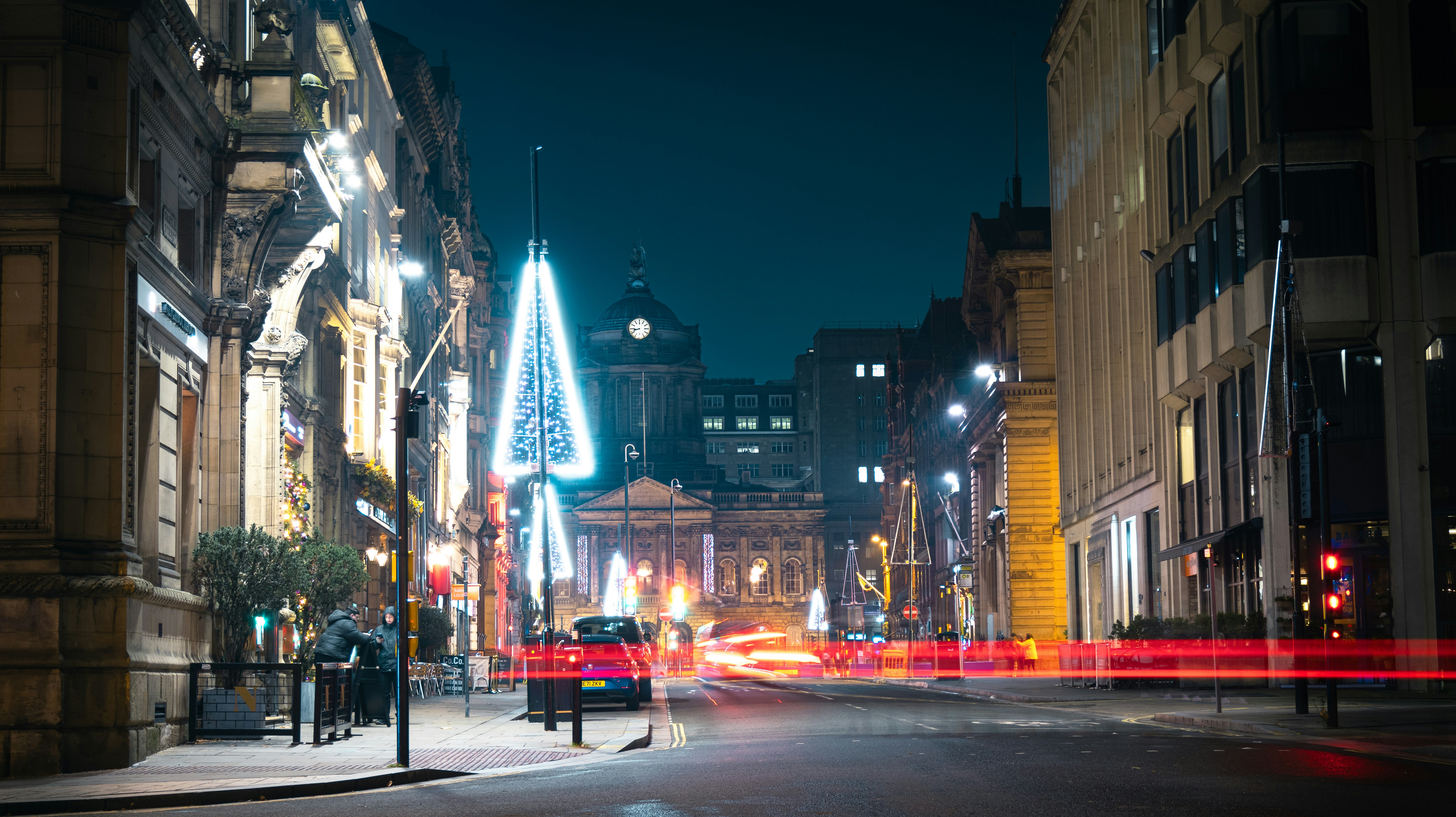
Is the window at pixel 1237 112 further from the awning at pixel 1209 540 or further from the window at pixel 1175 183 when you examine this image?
the awning at pixel 1209 540

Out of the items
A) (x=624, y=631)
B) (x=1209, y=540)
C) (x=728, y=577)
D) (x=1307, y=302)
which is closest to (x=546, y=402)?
(x=624, y=631)

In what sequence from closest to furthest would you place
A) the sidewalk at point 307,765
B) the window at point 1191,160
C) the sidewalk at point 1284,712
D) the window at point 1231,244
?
the sidewalk at point 307,765
the sidewalk at point 1284,712
the window at point 1231,244
the window at point 1191,160

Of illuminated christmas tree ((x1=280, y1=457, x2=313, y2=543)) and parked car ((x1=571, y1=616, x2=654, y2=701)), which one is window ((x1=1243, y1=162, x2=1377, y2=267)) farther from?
illuminated christmas tree ((x1=280, y1=457, x2=313, y2=543))

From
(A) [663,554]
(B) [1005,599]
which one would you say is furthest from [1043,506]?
(A) [663,554]

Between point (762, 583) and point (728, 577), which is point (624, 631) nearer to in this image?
point (728, 577)

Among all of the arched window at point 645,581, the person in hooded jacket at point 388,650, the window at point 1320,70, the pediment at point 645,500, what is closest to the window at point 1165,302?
the window at point 1320,70

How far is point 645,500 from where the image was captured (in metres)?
165

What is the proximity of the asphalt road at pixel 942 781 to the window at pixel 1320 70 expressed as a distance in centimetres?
1574

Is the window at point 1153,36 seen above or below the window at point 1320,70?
above

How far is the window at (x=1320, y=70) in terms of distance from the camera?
32.7 meters

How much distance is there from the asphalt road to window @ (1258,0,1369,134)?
1574 cm

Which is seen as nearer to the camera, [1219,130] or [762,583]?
[1219,130]

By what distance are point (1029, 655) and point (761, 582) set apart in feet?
381

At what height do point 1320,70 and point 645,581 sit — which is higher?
point 1320,70
